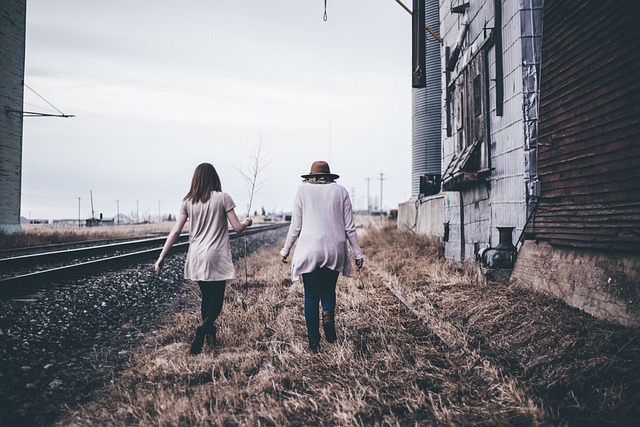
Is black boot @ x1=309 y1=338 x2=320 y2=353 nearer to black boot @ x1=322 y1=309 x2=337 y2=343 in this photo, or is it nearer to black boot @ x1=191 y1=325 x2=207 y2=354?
black boot @ x1=322 y1=309 x2=337 y2=343

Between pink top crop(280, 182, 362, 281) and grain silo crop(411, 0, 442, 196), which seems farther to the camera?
grain silo crop(411, 0, 442, 196)

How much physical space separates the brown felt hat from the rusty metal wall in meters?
3.34

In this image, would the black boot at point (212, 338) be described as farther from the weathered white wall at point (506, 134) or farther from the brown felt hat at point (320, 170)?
the weathered white wall at point (506, 134)

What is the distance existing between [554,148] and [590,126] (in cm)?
100

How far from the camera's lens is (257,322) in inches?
247

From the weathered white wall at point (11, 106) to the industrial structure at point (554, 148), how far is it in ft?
67.4

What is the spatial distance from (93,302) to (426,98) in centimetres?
1633

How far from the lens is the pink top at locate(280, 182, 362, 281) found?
512 centimetres

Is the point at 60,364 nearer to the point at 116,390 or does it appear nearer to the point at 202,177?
the point at 116,390

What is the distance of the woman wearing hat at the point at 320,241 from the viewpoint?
5113 millimetres

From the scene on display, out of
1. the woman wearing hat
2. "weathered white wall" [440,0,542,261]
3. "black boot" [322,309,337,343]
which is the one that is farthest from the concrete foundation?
"black boot" [322,309,337,343]

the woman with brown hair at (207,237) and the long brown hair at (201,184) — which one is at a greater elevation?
the long brown hair at (201,184)

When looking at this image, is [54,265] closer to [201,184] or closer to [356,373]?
[201,184]

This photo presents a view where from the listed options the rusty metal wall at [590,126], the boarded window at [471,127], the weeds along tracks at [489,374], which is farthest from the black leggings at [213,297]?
the boarded window at [471,127]
